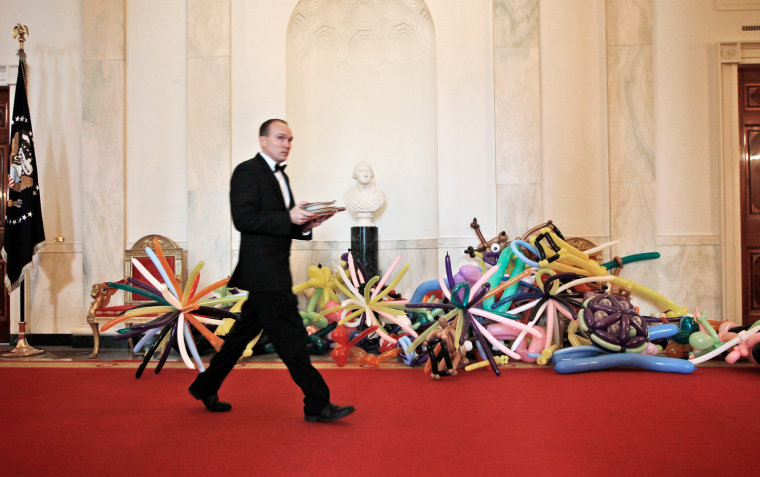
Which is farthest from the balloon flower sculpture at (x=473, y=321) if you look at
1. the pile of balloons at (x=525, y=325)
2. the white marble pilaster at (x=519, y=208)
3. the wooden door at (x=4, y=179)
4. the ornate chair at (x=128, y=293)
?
the wooden door at (x=4, y=179)

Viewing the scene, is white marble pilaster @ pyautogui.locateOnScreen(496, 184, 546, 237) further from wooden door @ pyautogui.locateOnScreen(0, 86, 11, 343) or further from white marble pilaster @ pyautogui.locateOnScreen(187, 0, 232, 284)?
wooden door @ pyautogui.locateOnScreen(0, 86, 11, 343)

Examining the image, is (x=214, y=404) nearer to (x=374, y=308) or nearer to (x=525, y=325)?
(x=374, y=308)

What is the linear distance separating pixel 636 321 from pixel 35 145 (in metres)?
7.36

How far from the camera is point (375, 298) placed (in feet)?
19.6

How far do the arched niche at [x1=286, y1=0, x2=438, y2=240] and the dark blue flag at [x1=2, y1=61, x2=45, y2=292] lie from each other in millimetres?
3141

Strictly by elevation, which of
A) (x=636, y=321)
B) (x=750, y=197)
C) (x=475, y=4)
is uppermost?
(x=475, y=4)

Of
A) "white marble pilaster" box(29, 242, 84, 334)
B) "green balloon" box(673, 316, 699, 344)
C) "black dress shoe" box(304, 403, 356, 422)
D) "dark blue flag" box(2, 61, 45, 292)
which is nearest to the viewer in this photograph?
"black dress shoe" box(304, 403, 356, 422)

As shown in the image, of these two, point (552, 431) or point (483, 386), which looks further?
point (483, 386)

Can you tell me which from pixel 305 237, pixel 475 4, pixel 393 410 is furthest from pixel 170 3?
pixel 393 410

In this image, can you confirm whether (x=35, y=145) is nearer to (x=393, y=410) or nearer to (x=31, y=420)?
(x=31, y=420)

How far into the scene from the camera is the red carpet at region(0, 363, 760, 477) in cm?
282

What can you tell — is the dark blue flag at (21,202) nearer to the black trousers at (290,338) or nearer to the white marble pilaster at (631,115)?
the black trousers at (290,338)

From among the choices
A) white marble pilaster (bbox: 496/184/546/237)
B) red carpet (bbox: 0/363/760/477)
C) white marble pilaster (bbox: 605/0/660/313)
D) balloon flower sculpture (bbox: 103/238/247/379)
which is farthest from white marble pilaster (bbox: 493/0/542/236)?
balloon flower sculpture (bbox: 103/238/247/379)

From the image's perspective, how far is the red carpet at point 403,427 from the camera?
2.82 m
